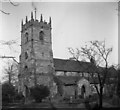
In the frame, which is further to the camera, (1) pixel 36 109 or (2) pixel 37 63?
(2) pixel 37 63

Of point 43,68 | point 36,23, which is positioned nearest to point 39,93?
→ point 43,68

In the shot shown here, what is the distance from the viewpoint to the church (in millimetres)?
45916

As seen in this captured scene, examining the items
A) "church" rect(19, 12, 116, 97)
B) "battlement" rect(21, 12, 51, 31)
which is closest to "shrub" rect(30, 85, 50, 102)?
"church" rect(19, 12, 116, 97)

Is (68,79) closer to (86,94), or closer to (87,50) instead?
(86,94)

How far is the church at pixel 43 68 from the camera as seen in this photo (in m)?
45.9

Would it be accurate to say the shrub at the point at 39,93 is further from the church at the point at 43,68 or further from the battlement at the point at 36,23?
the battlement at the point at 36,23

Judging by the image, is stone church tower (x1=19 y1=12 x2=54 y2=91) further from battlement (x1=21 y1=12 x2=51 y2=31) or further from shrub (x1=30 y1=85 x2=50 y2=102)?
shrub (x1=30 y1=85 x2=50 y2=102)

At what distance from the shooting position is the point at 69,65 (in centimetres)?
5331

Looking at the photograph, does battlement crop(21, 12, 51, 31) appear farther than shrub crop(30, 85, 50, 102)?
Yes

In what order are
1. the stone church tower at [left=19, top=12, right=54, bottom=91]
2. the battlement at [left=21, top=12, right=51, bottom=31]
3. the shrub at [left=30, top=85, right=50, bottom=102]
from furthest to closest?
the battlement at [left=21, top=12, right=51, bottom=31] → the stone church tower at [left=19, top=12, right=54, bottom=91] → the shrub at [left=30, top=85, right=50, bottom=102]

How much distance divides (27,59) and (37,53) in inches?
98.3

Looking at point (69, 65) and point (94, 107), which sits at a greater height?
point (69, 65)

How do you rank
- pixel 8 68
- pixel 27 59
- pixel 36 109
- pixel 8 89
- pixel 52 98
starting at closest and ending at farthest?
Result: pixel 36 109
pixel 8 89
pixel 52 98
pixel 27 59
pixel 8 68

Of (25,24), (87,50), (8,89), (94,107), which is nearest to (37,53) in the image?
(25,24)
